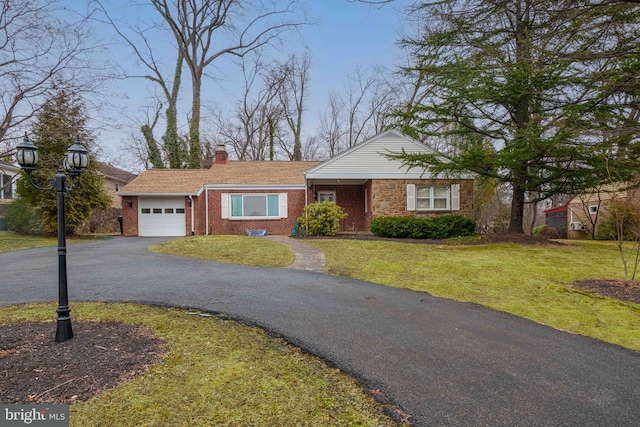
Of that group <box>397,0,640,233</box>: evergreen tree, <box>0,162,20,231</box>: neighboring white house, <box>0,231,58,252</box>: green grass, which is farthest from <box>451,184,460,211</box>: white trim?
<box>0,162,20,231</box>: neighboring white house

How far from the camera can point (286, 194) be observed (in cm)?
1720

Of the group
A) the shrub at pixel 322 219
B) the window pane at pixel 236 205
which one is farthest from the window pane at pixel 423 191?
the window pane at pixel 236 205

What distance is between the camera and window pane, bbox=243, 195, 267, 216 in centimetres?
1725

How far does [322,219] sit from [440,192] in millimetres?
6036

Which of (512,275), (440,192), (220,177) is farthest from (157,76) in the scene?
(512,275)

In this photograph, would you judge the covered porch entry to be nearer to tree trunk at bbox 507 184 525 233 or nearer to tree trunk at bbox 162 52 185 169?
tree trunk at bbox 507 184 525 233

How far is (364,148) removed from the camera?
52.9 feet

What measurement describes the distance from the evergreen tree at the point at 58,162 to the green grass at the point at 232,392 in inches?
566

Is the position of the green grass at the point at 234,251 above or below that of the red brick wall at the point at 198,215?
below

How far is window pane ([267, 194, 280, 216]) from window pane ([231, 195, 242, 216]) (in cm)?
147

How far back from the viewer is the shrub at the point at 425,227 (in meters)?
14.2

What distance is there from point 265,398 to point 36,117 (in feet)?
56.8

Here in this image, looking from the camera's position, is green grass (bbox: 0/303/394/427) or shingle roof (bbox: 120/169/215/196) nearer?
green grass (bbox: 0/303/394/427)

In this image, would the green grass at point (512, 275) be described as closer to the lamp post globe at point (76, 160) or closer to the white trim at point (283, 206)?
the white trim at point (283, 206)
